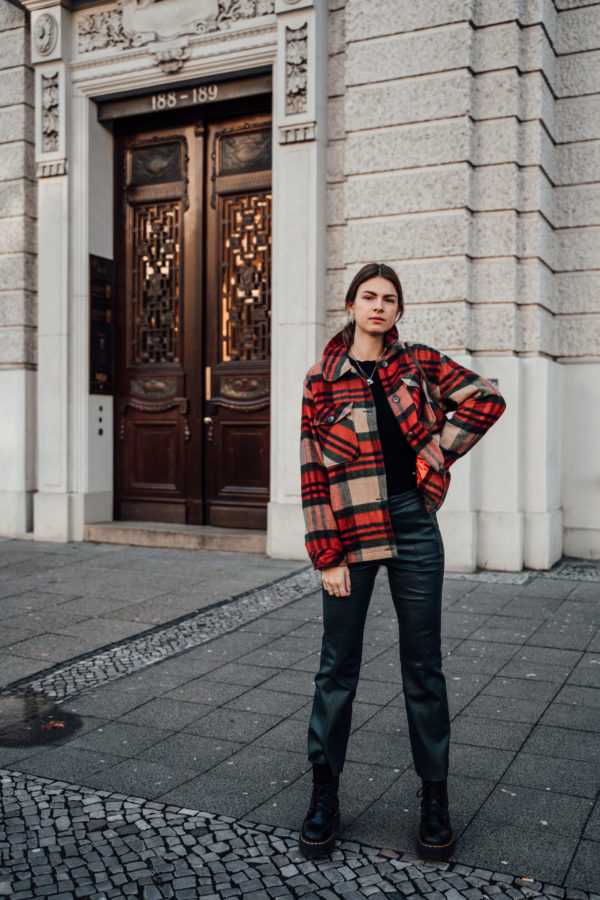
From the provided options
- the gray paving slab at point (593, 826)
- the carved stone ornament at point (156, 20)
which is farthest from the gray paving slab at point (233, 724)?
the carved stone ornament at point (156, 20)

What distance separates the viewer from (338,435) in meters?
2.99

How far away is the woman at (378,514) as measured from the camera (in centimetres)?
297

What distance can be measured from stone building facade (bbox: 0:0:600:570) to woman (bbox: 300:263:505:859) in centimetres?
492

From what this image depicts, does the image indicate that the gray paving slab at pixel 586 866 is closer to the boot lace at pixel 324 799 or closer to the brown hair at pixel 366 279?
the boot lace at pixel 324 799

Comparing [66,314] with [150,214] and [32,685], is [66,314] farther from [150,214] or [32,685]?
[32,685]

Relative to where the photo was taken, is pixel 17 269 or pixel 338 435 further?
pixel 17 269

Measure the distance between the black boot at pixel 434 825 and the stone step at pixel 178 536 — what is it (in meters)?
5.82

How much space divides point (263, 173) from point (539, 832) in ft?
24.9

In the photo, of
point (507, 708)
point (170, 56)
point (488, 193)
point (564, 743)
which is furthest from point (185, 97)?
point (564, 743)

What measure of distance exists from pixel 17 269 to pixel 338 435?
801 centimetres

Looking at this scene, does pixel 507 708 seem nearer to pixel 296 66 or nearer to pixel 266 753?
pixel 266 753

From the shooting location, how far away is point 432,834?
291 centimetres

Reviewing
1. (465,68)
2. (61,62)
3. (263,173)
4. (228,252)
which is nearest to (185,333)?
(228,252)

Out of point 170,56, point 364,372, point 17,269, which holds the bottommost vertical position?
point 364,372
